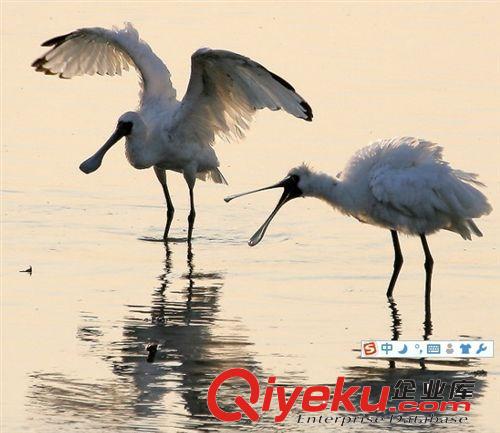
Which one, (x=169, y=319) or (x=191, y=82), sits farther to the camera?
(x=191, y=82)

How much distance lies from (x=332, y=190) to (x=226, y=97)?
8.67 ft

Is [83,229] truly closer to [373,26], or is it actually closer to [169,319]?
[169,319]

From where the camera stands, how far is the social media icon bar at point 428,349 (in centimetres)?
1150

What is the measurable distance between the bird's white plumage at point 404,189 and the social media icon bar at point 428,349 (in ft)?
5.76

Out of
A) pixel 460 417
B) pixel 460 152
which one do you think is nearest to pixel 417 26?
pixel 460 152

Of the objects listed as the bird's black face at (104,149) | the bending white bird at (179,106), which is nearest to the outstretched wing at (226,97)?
the bending white bird at (179,106)

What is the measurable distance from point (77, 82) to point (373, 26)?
667cm

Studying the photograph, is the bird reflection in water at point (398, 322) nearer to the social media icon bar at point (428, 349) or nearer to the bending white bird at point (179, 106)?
the social media icon bar at point (428, 349)

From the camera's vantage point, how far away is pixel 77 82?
23125mm

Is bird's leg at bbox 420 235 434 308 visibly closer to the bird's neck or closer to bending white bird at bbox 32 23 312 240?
the bird's neck

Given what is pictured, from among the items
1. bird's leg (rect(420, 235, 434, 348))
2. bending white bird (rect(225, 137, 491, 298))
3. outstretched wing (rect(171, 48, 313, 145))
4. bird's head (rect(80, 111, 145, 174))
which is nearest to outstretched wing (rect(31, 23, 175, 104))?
outstretched wing (rect(171, 48, 313, 145))

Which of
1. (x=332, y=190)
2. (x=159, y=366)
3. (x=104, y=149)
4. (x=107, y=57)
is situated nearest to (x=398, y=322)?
(x=332, y=190)

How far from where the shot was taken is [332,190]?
13.5 m

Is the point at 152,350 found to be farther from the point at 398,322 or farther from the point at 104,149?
the point at 104,149
